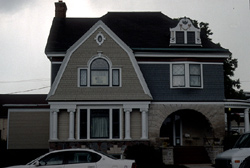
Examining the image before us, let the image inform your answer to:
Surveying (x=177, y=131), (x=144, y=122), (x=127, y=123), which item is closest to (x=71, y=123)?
(x=127, y=123)

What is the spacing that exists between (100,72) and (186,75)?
5228 millimetres

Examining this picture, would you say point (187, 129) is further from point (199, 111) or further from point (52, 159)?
point (52, 159)

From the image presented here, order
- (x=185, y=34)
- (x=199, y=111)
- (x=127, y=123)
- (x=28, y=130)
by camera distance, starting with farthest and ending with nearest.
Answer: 1. (x=28, y=130)
2. (x=185, y=34)
3. (x=199, y=111)
4. (x=127, y=123)

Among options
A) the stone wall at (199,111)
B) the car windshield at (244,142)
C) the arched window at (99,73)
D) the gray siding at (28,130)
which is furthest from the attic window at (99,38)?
the car windshield at (244,142)

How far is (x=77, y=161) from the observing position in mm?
14117

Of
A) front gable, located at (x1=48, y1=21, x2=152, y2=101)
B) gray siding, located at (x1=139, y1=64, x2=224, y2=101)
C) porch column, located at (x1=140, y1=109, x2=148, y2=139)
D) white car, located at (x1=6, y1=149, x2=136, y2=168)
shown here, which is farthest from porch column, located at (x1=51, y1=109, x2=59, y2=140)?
white car, located at (x1=6, y1=149, x2=136, y2=168)

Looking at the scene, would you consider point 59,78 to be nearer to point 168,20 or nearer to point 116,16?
point 116,16

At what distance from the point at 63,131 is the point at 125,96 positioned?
13.7 feet

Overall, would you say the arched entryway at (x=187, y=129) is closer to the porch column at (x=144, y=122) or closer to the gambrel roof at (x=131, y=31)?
the porch column at (x=144, y=122)

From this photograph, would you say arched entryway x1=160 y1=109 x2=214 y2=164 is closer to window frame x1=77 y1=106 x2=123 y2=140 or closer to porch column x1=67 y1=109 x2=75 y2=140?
window frame x1=77 y1=106 x2=123 y2=140

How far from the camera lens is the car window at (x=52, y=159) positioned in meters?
14.0

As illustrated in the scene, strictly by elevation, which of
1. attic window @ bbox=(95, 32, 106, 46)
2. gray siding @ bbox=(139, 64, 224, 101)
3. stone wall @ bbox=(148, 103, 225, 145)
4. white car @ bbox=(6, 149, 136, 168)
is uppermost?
attic window @ bbox=(95, 32, 106, 46)

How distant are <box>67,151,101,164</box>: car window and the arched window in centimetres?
1082

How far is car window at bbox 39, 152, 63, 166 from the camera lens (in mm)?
14000
